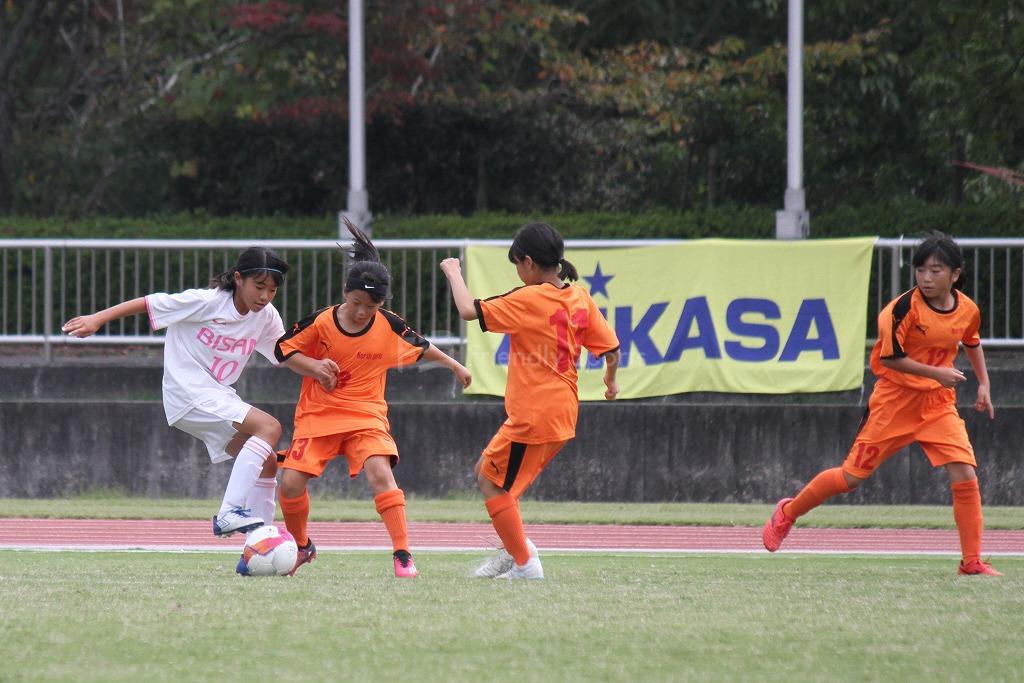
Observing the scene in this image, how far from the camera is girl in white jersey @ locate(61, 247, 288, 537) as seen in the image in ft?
28.5

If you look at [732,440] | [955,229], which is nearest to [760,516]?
[732,440]

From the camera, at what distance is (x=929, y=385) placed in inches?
345

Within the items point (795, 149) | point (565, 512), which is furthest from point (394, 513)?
point (795, 149)

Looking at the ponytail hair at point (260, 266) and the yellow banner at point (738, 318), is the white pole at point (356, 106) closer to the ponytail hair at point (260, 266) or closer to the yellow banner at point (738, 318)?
the yellow banner at point (738, 318)

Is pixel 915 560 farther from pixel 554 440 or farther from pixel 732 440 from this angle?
pixel 732 440

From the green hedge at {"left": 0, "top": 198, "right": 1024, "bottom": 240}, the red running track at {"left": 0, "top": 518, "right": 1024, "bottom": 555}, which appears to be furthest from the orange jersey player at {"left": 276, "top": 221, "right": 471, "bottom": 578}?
the green hedge at {"left": 0, "top": 198, "right": 1024, "bottom": 240}

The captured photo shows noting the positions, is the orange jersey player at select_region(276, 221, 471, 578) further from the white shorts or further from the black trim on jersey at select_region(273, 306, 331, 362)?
the white shorts

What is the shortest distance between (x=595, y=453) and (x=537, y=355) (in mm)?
6207

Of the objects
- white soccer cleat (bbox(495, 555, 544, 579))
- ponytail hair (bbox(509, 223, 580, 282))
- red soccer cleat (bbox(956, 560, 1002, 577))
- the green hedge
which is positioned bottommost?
→ red soccer cleat (bbox(956, 560, 1002, 577))

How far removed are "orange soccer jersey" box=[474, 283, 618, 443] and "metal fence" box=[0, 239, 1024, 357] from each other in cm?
679

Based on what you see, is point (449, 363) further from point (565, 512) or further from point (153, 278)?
point (153, 278)

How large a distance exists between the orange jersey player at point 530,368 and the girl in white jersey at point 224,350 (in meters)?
1.28

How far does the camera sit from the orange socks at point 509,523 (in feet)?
25.9

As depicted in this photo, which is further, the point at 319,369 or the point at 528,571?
the point at 319,369
